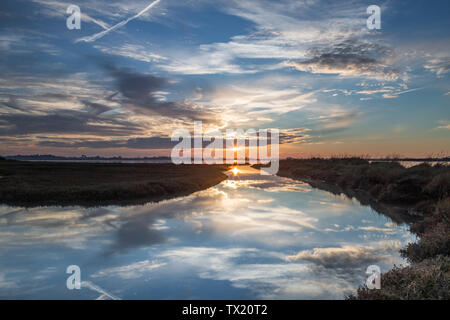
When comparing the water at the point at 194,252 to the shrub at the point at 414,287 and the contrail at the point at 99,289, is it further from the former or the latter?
the shrub at the point at 414,287

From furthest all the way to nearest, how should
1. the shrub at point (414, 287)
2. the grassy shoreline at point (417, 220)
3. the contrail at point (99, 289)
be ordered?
the contrail at point (99, 289)
the grassy shoreline at point (417, 220)
the shrub at point (414, 287)

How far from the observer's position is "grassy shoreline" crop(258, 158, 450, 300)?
6133mm

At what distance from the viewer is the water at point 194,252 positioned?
27.4ft

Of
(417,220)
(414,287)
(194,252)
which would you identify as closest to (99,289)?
(194,252)

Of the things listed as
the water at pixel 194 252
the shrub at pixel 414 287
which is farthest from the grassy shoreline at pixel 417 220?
the water at pixel 194 252

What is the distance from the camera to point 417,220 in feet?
57.1

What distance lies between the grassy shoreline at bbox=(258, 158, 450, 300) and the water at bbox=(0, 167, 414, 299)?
1.21 m

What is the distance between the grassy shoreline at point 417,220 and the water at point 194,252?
1.21 meters

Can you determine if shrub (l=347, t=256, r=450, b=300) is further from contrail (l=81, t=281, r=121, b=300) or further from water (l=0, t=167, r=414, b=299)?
contrail (l=81, t=281, r=121, b=300)
